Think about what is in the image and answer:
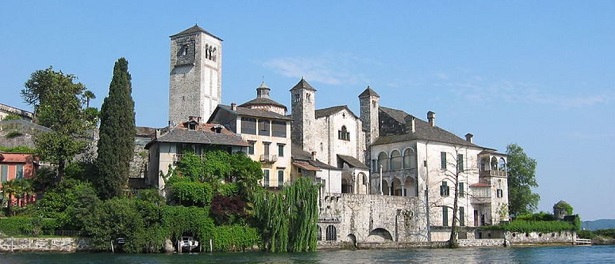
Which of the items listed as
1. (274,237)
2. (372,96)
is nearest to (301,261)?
(274,237)

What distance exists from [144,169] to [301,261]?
101 feet

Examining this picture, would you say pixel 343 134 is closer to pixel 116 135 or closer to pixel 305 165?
pixel 305 165

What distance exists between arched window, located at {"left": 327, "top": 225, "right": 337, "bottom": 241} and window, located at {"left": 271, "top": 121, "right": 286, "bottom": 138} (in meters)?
9.67

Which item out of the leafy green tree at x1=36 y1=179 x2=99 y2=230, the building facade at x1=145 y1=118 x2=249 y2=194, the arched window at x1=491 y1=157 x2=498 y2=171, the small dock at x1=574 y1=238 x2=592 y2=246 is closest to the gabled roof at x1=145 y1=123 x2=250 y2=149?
the building facade at x1=145 y1=118 x2=249 y2=194

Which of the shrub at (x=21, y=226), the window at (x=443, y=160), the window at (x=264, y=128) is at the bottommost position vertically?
the shrub at (x=21, y=226)

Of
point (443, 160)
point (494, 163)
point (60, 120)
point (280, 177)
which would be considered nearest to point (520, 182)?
point (494, 163)

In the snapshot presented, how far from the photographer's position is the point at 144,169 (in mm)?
71125

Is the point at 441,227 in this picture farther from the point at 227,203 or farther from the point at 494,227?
the point at 227,203

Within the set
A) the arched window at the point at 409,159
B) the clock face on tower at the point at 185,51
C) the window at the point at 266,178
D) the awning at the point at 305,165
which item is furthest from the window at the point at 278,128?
the clock face on tower at the point at 185,51

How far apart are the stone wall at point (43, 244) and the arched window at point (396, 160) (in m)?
34.6

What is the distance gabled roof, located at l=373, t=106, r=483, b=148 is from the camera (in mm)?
75625

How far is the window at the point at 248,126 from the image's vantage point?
6531 centimetres

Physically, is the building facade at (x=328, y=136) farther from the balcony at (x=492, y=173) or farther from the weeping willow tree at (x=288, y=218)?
the weeping willow tree at (x=288, y=218)

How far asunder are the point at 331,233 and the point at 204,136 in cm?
1320
